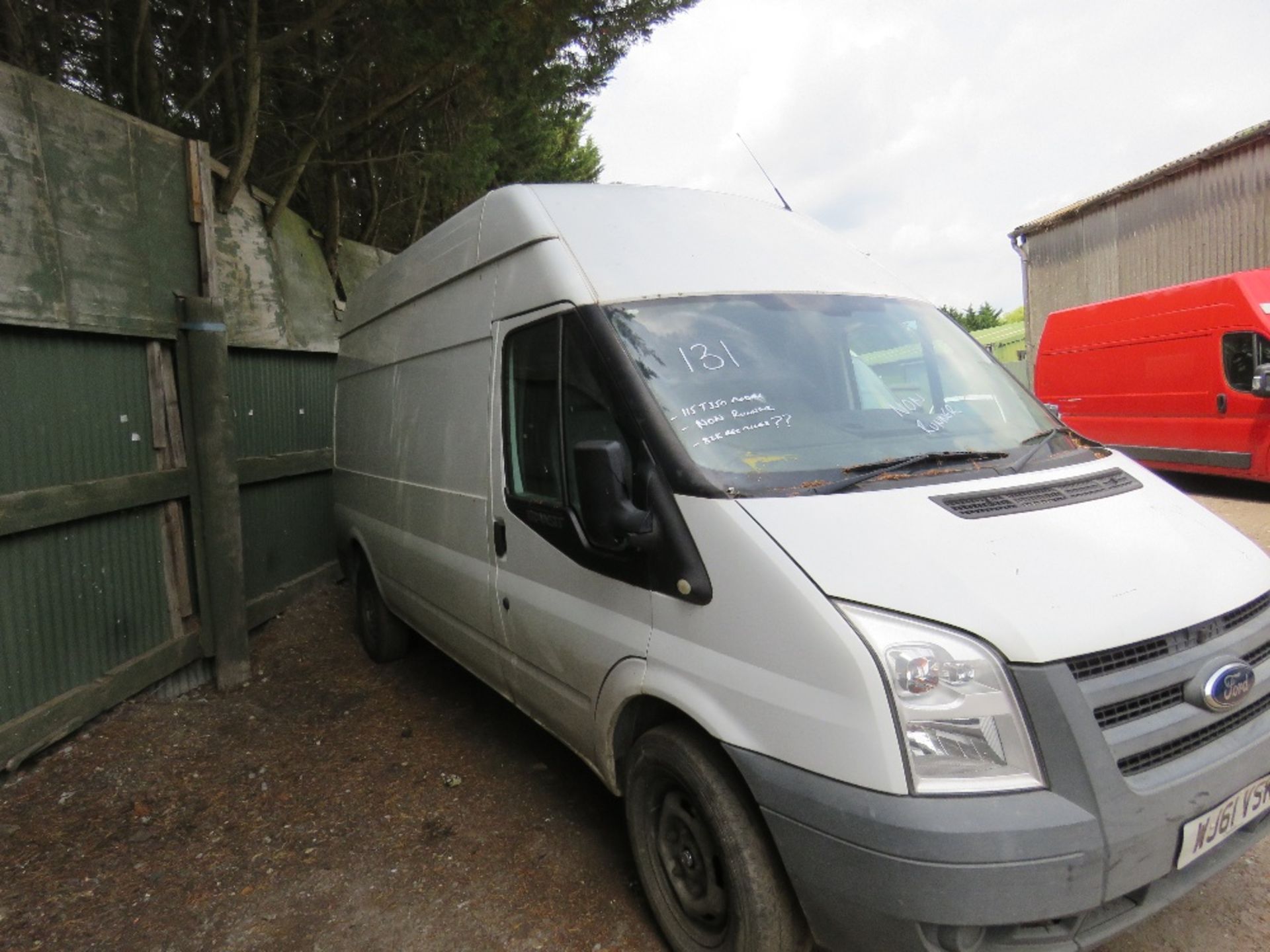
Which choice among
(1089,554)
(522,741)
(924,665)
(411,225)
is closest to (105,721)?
(522,741)

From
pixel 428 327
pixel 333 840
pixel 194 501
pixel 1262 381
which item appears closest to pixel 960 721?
pixel 333 840

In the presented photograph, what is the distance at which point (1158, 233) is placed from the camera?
15938 mm

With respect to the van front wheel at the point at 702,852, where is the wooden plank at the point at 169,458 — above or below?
above

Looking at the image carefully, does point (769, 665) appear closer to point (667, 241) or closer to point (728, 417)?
point (728, 417)

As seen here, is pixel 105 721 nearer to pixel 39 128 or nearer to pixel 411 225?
pixel 39 128

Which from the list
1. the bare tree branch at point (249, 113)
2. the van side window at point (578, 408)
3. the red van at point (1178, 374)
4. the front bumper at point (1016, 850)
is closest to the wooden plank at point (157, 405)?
the bare tree branch at point (249, 113)

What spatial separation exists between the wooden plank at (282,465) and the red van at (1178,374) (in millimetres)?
8582

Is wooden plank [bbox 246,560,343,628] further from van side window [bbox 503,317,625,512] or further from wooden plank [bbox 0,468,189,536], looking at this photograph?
van side window [bbox 503,317,625,512]

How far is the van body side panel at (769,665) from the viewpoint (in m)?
1.84

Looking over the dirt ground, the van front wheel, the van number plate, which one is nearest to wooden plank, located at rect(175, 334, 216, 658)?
the dirt ground

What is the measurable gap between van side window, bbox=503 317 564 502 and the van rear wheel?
2.44m

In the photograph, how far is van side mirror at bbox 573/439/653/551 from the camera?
2.26 meters

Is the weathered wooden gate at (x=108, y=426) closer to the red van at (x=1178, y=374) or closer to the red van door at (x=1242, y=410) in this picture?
the red van at (x=1178, y=374)

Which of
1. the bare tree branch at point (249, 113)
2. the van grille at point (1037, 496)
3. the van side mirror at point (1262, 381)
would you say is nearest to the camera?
the van grille at point (1037, 496)
